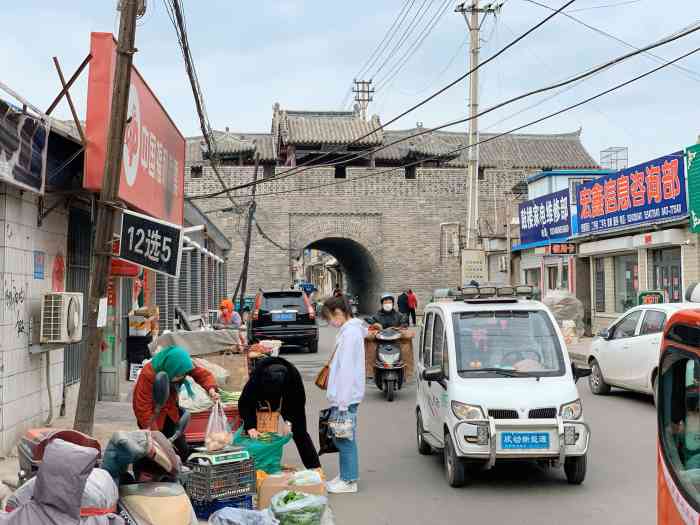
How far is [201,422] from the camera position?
8.32 metres

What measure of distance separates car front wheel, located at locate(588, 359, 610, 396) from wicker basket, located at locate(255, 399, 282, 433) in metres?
7.94

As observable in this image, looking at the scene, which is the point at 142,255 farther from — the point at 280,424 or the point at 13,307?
the point at 280,424

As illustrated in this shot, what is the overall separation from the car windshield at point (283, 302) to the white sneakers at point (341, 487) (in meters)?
15.3

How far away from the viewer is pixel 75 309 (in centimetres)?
888

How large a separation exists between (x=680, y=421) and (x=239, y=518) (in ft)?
9.38

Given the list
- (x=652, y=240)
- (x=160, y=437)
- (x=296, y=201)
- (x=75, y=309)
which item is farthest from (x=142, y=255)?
(x=296, y=201)

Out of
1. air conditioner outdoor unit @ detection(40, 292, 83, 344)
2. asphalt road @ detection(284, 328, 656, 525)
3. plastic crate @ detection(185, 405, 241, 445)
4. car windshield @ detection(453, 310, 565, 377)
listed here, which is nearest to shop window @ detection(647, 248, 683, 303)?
asphalt road @ detection(284, 328, 656, 525)

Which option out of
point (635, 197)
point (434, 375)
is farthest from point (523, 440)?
point (635, 197)

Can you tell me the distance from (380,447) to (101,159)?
14.8 ft

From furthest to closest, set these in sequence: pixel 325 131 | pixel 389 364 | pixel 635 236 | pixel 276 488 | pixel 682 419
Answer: pixel 325 131 → pixel 635 236 → pixel 389 364 → pixel 276 488 → pixel 682 419

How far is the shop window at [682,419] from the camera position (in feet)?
11.5

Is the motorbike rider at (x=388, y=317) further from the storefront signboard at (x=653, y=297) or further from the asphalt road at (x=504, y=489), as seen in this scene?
the storefront signboard at (x=653, y=297)

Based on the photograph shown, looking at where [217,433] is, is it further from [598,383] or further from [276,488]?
[598,383]

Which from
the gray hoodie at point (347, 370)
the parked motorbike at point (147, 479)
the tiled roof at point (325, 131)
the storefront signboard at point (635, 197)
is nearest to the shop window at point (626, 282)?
the storefront signboard at point (635, 197)
